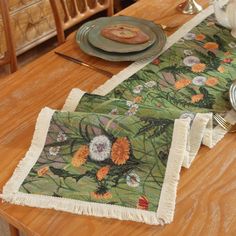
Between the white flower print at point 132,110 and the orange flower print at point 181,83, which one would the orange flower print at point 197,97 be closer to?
the orange flower print at point 181,83

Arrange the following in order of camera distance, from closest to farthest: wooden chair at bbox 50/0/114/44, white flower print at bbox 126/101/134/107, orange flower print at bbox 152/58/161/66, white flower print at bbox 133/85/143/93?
white flower print at bbox 126/101/134/107, white flower print at bbox 133/85/143/93, orange flower print at bbox 152/58/161/66, wooden chair at bbox 50/0/114/44

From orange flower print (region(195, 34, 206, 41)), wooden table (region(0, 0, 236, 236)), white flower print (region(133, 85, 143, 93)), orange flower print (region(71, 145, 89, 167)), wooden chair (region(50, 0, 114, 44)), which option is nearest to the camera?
wooden table (region(0, 0, 236, 236))

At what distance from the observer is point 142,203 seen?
789 millimetres

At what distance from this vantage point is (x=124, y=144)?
2.84 feet

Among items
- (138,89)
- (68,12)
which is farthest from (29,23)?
(138,89)

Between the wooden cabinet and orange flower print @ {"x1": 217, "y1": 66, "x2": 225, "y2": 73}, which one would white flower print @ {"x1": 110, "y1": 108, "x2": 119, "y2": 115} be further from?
the wooden cabinet

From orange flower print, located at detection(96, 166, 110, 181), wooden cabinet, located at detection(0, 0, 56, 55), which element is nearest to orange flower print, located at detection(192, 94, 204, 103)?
orange flower print, located at detection(96, 166, 110, 181)

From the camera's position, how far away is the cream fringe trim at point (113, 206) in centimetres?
77

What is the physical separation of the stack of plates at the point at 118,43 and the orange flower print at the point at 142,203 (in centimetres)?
50

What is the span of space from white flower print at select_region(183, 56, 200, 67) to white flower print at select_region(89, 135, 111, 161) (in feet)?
1.42

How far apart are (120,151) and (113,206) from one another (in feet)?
0.40

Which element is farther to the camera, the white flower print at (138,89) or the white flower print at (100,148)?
the white flower print at (138,89)

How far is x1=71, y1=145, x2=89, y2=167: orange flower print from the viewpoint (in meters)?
0.86

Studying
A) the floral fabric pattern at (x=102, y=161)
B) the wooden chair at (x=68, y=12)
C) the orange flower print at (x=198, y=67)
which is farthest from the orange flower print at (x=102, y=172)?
the wooden chair at (x=68, y=12)
